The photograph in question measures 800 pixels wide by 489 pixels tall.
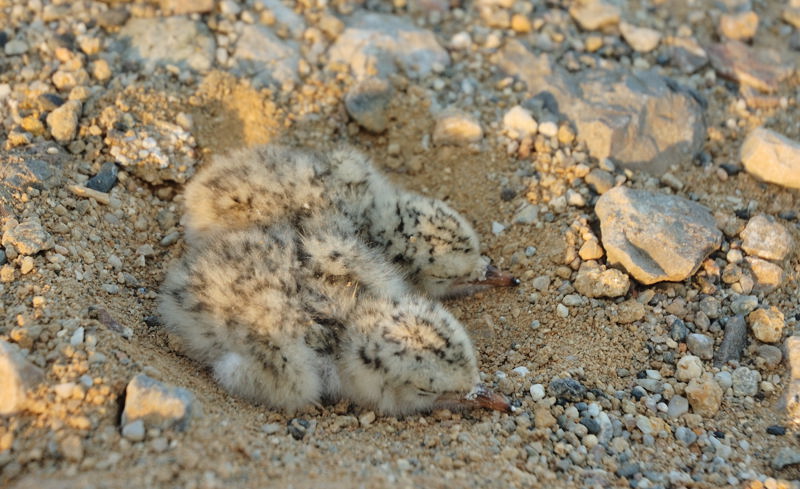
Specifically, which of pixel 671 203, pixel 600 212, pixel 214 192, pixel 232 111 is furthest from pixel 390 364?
pixel 232 111

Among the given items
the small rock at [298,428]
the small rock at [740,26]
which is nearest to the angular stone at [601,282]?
the small rock at [298,428]

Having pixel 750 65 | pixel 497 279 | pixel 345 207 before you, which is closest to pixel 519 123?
pixel 497 279

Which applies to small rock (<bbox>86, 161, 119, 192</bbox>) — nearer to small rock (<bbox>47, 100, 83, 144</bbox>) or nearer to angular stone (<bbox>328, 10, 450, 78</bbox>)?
small rock (<bbox>47, 100, 83, 144</bbox>)

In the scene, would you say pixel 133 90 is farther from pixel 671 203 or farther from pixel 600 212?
pixel 671 203

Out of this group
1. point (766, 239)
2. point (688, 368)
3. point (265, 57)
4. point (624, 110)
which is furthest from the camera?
point (265, 57)

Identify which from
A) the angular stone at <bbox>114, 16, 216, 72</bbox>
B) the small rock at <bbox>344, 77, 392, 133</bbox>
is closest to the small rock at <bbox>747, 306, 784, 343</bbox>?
the small rock at <bbox>344, 77, 392, 133</bbox>

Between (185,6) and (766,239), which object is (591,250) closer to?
(766,239)
